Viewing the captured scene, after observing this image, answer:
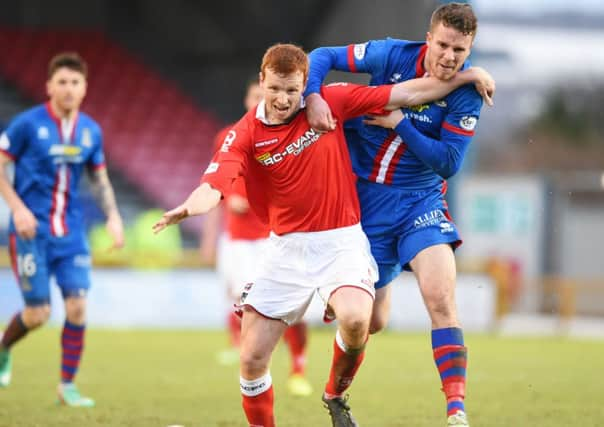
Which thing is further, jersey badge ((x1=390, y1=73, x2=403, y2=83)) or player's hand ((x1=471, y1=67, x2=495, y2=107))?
jersey badge ((x1=390, y1=73, x2=403, y2=83))

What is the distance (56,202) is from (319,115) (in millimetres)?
2746

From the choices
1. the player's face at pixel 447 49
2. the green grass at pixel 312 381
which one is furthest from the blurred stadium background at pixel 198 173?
the player's face at pixel 447 49

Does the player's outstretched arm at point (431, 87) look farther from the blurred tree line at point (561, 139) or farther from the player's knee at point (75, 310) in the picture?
the blurred tree line at point (561, 139)

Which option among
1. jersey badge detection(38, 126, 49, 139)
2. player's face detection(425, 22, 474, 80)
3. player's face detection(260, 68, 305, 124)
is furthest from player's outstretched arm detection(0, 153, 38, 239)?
player's face detection(425, 22, 474, 80)

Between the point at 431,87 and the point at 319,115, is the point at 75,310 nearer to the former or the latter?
the point at 319,115

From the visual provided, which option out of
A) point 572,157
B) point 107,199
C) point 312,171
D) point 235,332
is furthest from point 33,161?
point 572,157

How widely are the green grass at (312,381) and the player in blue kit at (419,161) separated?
41.3 inches

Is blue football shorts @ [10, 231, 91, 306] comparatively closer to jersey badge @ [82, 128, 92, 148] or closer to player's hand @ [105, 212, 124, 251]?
player's hand @ [105, 212, 124, 251]

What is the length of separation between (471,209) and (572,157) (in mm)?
15351

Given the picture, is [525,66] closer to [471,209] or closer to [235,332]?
[471,209]

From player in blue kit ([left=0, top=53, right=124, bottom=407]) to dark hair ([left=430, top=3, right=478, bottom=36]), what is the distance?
9.50 feet

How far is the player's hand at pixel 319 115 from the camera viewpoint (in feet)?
18.2

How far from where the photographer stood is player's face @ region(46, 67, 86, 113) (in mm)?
7559

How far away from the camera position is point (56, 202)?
7.65 meters
